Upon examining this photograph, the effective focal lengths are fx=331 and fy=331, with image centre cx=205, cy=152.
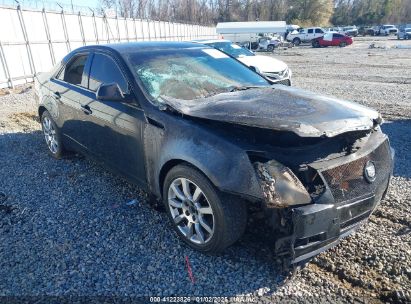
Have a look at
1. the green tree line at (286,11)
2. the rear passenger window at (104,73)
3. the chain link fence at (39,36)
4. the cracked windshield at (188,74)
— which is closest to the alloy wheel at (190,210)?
the cracked windshield at (188,74)

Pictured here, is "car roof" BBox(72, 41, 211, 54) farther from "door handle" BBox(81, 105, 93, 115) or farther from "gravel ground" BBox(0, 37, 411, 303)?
"gravel ground" BBox(0, 37, 411, 303)

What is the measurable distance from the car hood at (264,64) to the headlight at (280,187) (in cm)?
757

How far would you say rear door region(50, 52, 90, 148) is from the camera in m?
4.07

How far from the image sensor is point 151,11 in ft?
238

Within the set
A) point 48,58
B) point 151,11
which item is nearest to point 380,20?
point 151,11

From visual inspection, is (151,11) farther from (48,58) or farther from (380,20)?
(48,58)

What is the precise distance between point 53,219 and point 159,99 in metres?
1.68

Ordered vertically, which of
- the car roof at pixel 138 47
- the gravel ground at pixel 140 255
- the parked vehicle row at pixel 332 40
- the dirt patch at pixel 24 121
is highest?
the car roof at pixel 138 47

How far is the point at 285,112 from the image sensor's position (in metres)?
2.55

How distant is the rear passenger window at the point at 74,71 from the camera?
4.17 metres

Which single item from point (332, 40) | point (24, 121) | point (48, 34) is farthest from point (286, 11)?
point (24, 121)

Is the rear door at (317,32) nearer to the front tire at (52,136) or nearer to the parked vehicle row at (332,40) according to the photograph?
the parked vehicle row at (332,40)

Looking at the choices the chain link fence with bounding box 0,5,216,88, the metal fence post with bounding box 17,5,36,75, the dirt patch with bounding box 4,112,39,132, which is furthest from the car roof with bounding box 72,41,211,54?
the metal fence post with bounding box 17,5,36,75

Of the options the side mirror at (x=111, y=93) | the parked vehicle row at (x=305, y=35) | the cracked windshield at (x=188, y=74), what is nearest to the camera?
the side mirror at (x=111, y=93)
